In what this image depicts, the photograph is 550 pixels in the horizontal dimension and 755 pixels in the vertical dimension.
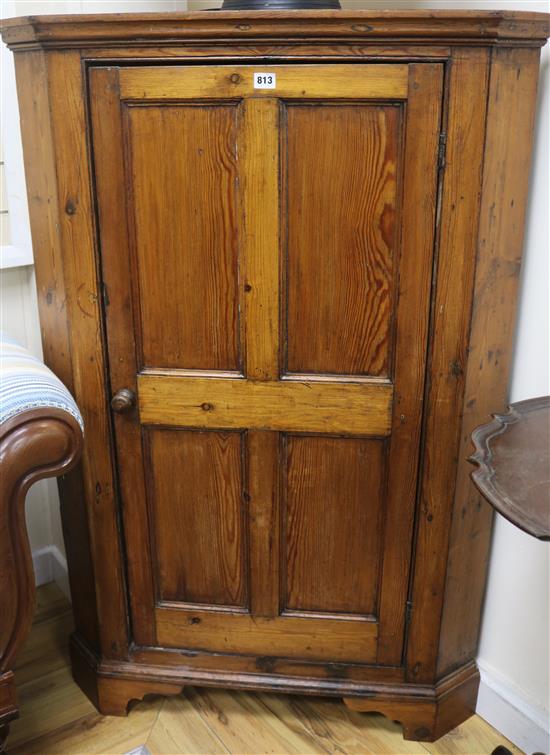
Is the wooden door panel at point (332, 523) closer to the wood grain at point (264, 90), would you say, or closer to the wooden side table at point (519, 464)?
the wooden side table at point (519, 464)

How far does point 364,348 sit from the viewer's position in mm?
1552

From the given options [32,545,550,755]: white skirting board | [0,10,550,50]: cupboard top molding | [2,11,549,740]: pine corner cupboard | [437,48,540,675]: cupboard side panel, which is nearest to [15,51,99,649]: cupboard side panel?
[2,11,549,740]: pine corner cupboard

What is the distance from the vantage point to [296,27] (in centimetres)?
134

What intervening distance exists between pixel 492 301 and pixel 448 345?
0.13 metres

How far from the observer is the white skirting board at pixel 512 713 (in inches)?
69.2

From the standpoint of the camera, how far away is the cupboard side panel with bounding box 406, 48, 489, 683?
138 centimetres

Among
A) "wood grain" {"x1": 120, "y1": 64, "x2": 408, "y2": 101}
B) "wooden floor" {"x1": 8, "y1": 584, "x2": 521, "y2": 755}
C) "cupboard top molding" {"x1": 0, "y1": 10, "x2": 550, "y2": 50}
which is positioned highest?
"cupboard top molding" {"x1": 0, "y1": 10, "x2": 550, "y2": 50}

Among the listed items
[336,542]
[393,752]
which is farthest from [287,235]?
[393,752]

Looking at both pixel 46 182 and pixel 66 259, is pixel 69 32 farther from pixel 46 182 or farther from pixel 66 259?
pixel 66 259

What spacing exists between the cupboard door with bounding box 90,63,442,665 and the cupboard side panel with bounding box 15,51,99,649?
0.10 metres

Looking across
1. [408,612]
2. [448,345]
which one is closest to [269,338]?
[448,345]

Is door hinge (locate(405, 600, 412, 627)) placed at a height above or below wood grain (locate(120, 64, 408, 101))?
below

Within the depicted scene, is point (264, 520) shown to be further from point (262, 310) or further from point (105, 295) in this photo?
point (105, 295)

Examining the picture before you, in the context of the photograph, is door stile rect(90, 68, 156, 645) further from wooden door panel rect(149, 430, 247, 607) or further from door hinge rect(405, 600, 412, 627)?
door hinge rect(405, 600, 412, 627)
